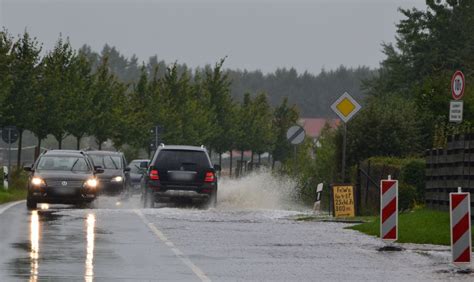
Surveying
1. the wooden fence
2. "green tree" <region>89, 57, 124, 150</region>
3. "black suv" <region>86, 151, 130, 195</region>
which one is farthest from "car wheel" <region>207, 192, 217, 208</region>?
"green tree" <region>89, 57, 124, 150</region>

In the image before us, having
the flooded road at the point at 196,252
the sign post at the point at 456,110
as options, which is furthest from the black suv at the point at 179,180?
the sign post at the point at 456,110

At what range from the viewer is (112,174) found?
144 ft

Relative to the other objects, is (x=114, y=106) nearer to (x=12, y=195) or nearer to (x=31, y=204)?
(x=12, y=195)

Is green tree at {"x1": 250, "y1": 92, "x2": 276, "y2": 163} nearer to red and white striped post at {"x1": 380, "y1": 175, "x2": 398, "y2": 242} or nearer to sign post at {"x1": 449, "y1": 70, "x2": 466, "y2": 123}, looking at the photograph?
sign post at {"x1": 449, "y1": 70, "x2": 466, "y2": 123}

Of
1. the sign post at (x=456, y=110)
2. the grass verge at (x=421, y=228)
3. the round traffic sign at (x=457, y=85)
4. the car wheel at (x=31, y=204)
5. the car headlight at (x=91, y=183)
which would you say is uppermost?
the round traffic sign at (x=457, y=85)

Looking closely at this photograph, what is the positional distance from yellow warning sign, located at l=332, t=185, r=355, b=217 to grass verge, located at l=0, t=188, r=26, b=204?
11.8 m

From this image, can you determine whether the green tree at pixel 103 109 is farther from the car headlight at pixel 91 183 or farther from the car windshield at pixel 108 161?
the car headlight at pixel 91 183

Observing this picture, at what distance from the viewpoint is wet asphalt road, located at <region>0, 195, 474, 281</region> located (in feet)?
52.2

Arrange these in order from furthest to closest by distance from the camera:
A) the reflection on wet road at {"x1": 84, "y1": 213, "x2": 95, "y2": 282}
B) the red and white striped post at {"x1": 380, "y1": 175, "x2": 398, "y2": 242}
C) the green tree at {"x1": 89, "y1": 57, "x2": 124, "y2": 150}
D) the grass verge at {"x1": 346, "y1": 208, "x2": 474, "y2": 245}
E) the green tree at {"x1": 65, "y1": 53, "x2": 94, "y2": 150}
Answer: the green tree at {"x1": 89, "y1": 57, "x2": 124, "y2": 150}
the green tree at {"x1": 65, "y1": 53, "x2": 94, "y2": 150}
the grass verge at {"x1": 346, "y1": 208, "x2": 474, "y2": 245}
the red and white striped post at {"x1": 380, "y1": 175, "x2": 398, "y2": 242}
the reflection on wet road at {"x1": 84, "y1": 213, "x2": 95, "y2": 282}

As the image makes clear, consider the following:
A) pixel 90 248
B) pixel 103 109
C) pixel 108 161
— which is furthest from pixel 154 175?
pixel 103 109

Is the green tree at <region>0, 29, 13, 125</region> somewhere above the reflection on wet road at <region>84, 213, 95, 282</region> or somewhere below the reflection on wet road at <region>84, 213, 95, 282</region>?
above

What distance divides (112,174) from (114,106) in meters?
26.8

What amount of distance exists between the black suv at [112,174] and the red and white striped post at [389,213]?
22.5 meters

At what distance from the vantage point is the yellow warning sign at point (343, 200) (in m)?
30.0
